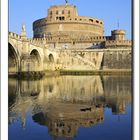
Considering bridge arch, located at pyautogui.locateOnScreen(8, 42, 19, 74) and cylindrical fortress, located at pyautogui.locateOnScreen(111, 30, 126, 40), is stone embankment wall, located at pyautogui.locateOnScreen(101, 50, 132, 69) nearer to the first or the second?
cylindrical fortress, located at pyautogui.locateOnScreen(111, 30, 126, 40)

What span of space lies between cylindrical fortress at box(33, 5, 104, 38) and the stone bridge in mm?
2069

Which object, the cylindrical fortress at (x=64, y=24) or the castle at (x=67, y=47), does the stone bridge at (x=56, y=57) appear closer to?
the castle at (x=67, y=47)

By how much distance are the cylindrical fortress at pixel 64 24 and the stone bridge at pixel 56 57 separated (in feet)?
6.79

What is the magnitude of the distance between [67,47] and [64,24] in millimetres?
3577

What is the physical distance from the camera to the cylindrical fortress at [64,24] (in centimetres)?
2597

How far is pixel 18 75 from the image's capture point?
406 inches

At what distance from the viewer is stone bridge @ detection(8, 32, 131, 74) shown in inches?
458

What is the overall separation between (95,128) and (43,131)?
1.46 feet
